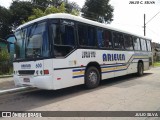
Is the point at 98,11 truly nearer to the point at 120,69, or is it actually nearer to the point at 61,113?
the point at 120,69

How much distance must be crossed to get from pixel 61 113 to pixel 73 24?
390cm

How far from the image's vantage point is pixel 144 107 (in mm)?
6102

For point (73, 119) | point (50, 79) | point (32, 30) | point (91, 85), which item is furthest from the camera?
point (91, 85)

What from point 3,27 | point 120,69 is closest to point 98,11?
point 3,27

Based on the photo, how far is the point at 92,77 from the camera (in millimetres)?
→ 9219

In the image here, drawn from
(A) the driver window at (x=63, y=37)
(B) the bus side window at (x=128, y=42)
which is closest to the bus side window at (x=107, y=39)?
(B) the bus side window at (x=128, y=42)

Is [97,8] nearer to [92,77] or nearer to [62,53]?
[92,77]

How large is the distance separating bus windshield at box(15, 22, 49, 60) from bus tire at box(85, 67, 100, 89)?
7.80ft

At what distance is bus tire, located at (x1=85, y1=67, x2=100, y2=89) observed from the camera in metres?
8.96

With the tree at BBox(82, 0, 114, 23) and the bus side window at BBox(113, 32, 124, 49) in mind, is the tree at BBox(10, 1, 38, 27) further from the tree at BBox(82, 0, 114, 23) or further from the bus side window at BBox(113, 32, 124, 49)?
the bus side window at BBox(113, 32, 124, 49)

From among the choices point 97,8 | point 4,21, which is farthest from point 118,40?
point 4,21

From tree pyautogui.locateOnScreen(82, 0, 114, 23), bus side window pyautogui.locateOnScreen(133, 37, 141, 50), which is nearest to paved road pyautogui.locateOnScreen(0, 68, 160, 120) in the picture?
bus side window pyautogui.locateOnScreen(133, 37, 141, 50)

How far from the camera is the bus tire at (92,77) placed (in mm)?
8961

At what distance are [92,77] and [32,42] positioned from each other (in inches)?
121
